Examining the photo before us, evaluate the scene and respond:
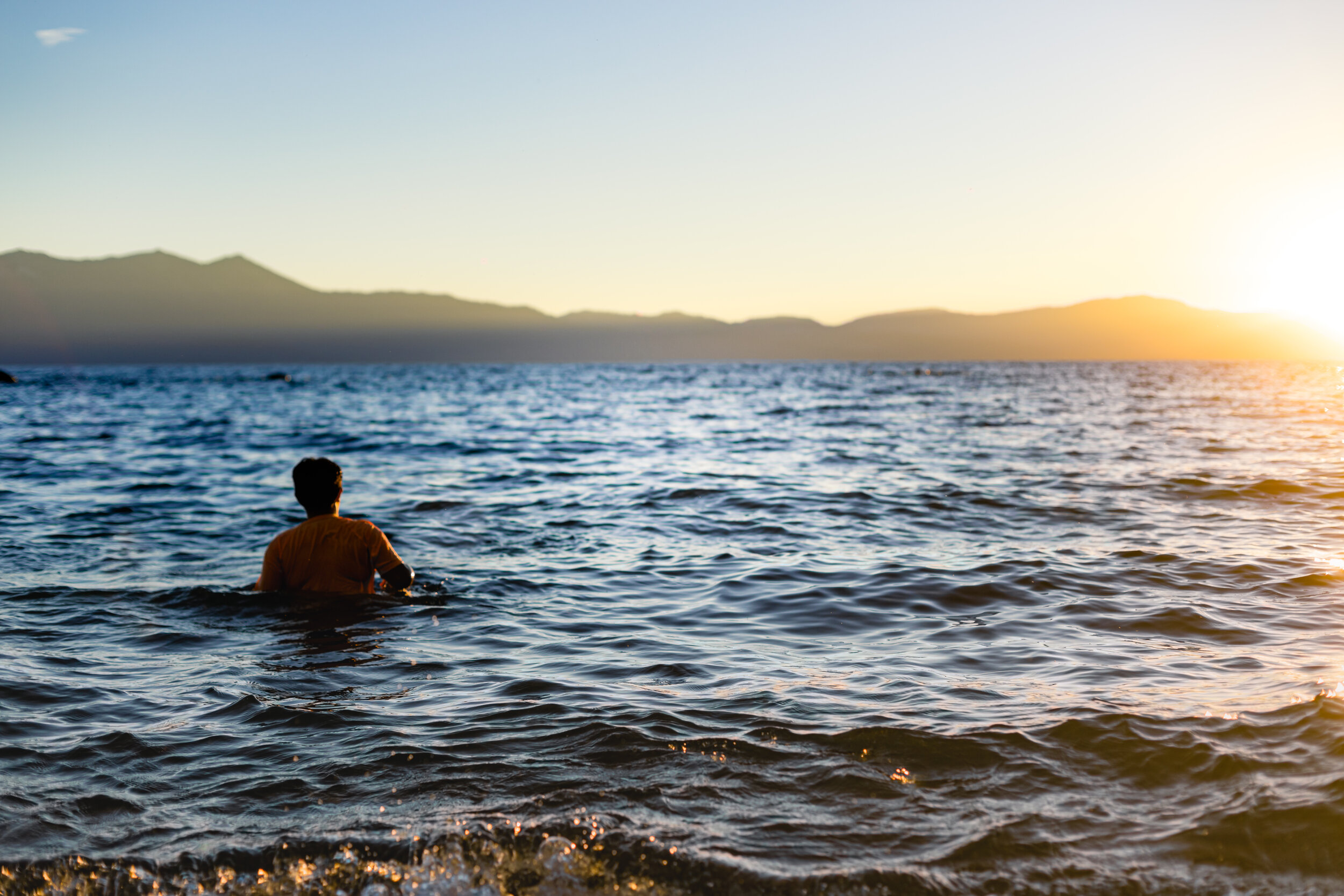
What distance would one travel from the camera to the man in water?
770 cm

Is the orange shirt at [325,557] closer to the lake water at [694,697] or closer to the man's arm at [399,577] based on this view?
the man's arm at [399,577]

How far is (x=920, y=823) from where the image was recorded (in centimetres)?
384

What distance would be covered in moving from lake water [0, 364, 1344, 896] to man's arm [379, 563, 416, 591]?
1.03 ft

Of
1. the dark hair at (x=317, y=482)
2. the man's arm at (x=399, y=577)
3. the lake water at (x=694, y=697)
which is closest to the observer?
the lake water at (x=694, y=697)

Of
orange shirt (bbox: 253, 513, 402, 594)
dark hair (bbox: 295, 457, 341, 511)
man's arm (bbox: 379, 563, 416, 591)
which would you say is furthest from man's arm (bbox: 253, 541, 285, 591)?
man's arm (bbox: 379, 563, 416, 591)

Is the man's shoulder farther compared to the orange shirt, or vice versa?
the man's shoulder

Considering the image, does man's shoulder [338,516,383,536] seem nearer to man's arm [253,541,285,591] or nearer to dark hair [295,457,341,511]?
dark hair [295,457,341,511]

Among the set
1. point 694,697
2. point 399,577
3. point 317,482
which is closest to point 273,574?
point 317,482

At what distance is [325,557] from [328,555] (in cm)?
3

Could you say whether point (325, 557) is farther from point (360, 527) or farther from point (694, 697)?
point (694, 697)

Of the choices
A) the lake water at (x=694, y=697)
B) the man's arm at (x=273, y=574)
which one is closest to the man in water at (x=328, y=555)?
the man's arm at (x=273, y=574)

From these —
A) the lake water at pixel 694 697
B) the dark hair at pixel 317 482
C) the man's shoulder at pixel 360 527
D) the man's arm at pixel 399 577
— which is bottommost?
the lake water at pixel 694 697

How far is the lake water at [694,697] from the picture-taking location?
11.8ft

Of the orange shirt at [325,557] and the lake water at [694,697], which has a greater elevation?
the orange shirt at [325,557]
